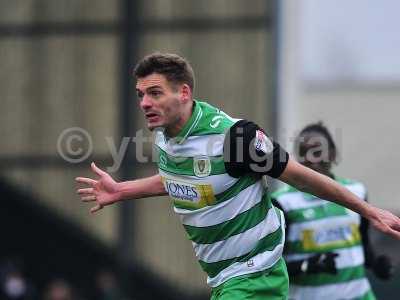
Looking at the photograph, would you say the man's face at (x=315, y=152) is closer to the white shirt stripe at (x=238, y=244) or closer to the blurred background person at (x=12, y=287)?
the white shirt stripe at (x=238, y=244)

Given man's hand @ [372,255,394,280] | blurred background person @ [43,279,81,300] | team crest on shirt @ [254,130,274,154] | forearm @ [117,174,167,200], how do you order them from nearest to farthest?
team crest on shirt @ [254,130,274,154] < forearm @ [117,174,167,200] < man's hand @ [372,255,394,280] < blurred background person @ [43,279,81,300]

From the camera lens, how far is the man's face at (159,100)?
558 centimetres

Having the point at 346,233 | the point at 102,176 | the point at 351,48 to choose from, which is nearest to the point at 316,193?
the point at 102,176

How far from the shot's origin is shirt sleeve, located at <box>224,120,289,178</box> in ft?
18.0

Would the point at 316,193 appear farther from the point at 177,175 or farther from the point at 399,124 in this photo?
the point at 399,124

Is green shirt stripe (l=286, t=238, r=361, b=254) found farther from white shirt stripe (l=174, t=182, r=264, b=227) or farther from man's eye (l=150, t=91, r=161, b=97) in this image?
man's eye (l=150, t=91, r=161, b=97)

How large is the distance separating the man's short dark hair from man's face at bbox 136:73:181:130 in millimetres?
25

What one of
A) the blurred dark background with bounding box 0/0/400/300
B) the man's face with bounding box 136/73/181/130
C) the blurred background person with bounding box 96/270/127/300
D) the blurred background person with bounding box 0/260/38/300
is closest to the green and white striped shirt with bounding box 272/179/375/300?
the man's face with bounding box 136/73/181/130

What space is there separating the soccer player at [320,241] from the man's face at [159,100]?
62.7 inches

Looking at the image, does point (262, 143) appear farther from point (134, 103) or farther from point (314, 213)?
point (134, 103)

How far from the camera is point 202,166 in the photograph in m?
5.64

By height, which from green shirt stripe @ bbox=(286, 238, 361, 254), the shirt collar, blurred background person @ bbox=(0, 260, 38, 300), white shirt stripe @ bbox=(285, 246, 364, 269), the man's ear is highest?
the man's ear

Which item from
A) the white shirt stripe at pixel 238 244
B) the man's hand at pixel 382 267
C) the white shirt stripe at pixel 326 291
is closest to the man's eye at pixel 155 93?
the white shirt stripe at pixel 238 244

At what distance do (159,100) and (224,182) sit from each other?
0.52m
